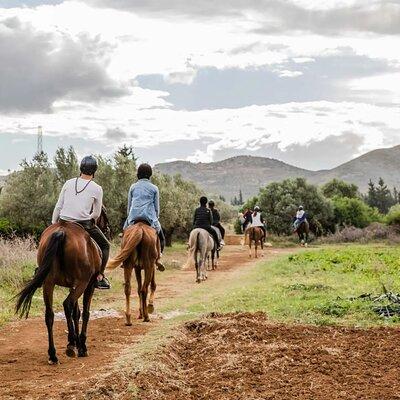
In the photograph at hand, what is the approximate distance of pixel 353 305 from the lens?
12.7m

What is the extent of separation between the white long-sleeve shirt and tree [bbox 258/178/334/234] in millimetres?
44210

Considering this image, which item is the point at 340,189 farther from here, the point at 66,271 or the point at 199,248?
the point at 66,271

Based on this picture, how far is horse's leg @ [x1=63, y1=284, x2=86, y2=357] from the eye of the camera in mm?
8938

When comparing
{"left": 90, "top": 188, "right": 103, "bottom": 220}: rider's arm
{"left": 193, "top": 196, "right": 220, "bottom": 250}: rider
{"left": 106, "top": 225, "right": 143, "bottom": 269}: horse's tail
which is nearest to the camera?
{"left": 90, "top": 188, "right": 103, "bottom": 220}: rider's arm

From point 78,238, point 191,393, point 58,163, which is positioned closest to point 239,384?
point 191,393

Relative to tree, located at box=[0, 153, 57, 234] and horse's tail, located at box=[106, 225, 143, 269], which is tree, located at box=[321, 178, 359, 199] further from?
horse's tail, located at box=[106, 225, 143, 269]

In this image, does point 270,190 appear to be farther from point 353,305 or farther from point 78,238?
point 78,238

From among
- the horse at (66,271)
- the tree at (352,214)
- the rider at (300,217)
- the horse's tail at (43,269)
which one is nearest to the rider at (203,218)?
the horse at (66,271)

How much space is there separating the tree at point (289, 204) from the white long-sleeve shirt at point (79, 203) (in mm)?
44210

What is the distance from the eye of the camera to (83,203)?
9523 millimetres

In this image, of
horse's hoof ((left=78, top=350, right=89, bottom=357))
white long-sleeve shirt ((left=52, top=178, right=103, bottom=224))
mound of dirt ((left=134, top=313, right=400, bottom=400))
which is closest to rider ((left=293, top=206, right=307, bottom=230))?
mound of dirt ((left=134, top=313, right=400, bottom=400))

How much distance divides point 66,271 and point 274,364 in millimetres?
3157

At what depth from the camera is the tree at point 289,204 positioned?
53.6 m

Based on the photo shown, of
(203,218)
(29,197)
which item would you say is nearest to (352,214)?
(29,197)
